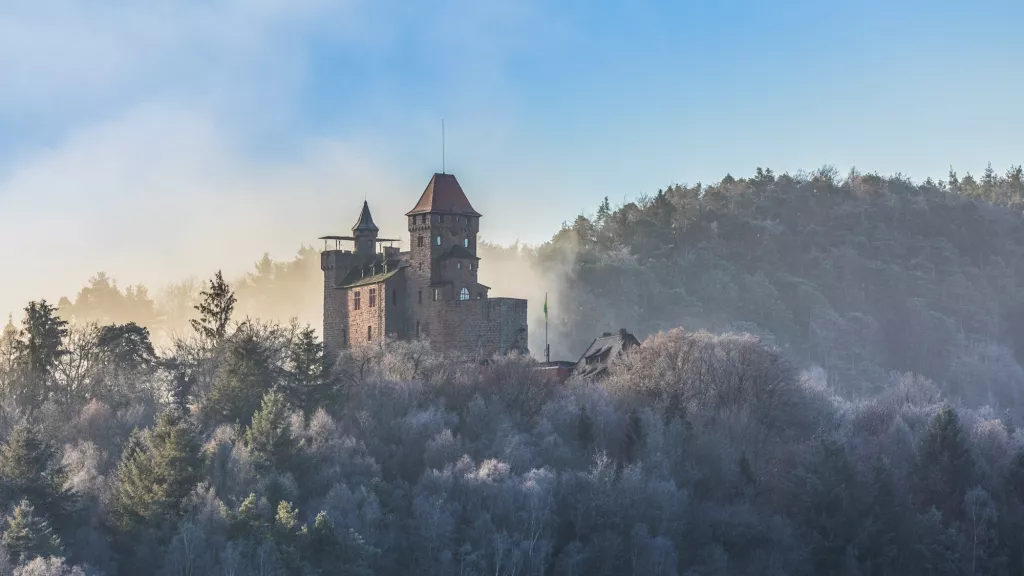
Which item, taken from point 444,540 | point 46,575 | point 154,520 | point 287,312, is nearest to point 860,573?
point 444,540

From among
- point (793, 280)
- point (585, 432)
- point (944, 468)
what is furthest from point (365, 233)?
point (793, 280)

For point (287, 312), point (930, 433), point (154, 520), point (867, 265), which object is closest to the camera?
point (154, 520)

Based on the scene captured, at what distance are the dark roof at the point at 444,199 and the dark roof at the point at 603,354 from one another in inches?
372

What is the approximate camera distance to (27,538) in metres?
50.7

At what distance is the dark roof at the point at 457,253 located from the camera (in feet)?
247

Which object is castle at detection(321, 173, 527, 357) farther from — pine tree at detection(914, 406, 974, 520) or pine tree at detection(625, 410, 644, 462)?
pine tree at detection(914, 406, 974, 520)

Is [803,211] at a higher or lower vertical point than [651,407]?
higher

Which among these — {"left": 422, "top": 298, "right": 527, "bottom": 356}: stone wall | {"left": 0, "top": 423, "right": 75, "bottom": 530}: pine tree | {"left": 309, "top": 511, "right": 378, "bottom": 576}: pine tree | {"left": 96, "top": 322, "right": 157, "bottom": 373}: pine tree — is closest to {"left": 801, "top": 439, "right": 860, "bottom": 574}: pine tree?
{"left": 422, "top": 298, "right": 527, "bottom": 356}: stone wall

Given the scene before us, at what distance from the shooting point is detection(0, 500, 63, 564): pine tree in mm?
50500

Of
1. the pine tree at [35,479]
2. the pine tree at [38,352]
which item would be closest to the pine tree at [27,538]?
the pine tree at [35,479]

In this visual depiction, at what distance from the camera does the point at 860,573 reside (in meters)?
60.6

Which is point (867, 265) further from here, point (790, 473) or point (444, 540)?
point (444, 540)

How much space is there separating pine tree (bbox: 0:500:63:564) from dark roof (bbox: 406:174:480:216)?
29961mm

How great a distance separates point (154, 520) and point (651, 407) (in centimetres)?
2393
